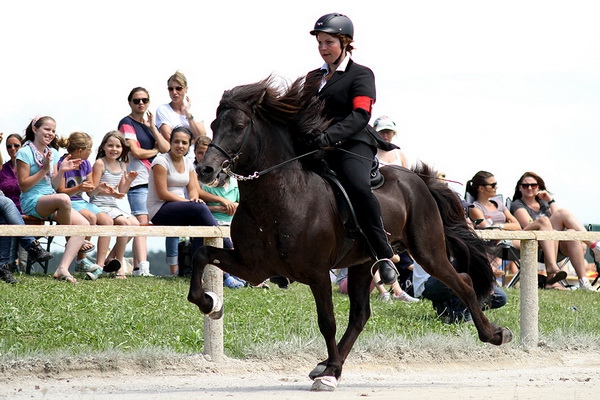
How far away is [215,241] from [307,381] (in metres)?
1.56

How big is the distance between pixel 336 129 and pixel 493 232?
10.7ft

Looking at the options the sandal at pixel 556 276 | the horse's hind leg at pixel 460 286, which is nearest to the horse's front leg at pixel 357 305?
the horse's hind leg at pixel 460 286

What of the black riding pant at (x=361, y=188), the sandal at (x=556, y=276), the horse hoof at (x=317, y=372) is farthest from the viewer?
the sandal at (x=556, y=276)

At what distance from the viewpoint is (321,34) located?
312 inches

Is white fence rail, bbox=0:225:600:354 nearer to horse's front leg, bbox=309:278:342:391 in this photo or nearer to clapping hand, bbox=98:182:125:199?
horse's front leg, bbox=309:278:342:391

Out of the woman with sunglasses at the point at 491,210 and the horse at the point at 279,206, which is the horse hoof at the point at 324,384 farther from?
the woman with sunglasses at the point at 491,210

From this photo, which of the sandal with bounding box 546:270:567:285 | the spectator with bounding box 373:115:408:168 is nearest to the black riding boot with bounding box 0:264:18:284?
the spectator with bounding box 373:115:408:168

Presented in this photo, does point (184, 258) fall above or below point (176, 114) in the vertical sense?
below

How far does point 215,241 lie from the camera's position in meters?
8.84

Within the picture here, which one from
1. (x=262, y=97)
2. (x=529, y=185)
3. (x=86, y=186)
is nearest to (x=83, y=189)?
(x=86, y=186)

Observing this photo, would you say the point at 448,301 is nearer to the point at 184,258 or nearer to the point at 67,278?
the point at 184,258

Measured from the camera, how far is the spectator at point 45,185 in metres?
11.1

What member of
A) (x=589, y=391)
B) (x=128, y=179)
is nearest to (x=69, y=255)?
(x=128, y=179)

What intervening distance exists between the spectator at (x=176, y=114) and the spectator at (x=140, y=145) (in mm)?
194
